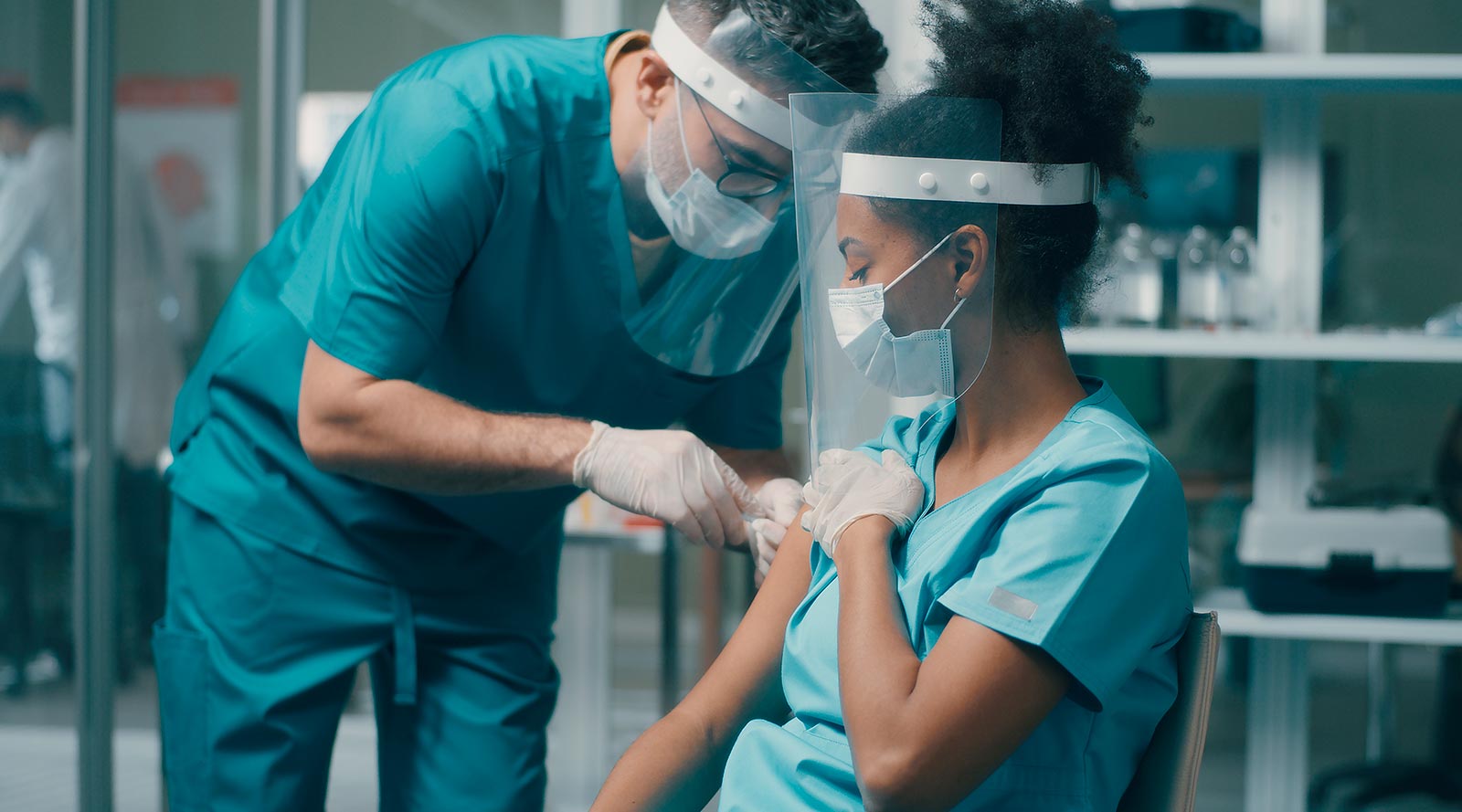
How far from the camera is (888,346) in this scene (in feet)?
3.41

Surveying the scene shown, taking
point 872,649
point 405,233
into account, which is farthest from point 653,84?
point 872,649

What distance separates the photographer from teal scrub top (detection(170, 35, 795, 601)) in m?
1.23

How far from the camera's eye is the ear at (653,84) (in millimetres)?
1295

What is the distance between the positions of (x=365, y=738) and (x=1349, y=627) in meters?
2.35

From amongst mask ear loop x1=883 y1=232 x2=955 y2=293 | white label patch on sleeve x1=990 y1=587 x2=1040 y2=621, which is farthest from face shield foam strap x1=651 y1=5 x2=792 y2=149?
white label patch on sleeve x1=990 y1=587 x2=1040 y2=621

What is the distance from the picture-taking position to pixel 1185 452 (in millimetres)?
2609

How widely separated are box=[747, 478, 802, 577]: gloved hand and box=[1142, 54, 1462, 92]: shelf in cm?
117

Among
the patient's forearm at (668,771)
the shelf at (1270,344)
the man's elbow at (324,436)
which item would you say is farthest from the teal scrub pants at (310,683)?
the shelf at (1270,344)

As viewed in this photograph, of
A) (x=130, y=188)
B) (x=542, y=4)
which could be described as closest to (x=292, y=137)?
(x=130, y=188)

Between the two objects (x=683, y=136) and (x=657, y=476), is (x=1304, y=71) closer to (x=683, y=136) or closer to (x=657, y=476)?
(x=683, y=136)

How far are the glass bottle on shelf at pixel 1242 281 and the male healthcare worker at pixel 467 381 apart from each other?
1.22 meters

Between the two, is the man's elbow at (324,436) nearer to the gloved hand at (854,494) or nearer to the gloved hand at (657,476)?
the gloved hand at (657,476)

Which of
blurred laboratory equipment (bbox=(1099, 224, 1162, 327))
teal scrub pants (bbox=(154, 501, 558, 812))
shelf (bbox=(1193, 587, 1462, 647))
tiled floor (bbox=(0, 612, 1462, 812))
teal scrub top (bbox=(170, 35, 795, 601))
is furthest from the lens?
tiled floor (bbox=(0, 612, 1462, 812))

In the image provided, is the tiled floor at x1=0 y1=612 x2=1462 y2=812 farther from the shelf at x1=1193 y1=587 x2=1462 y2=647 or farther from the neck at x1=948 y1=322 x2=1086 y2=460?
the neck at x1=948 y1=322 x2=1086 y2=460
